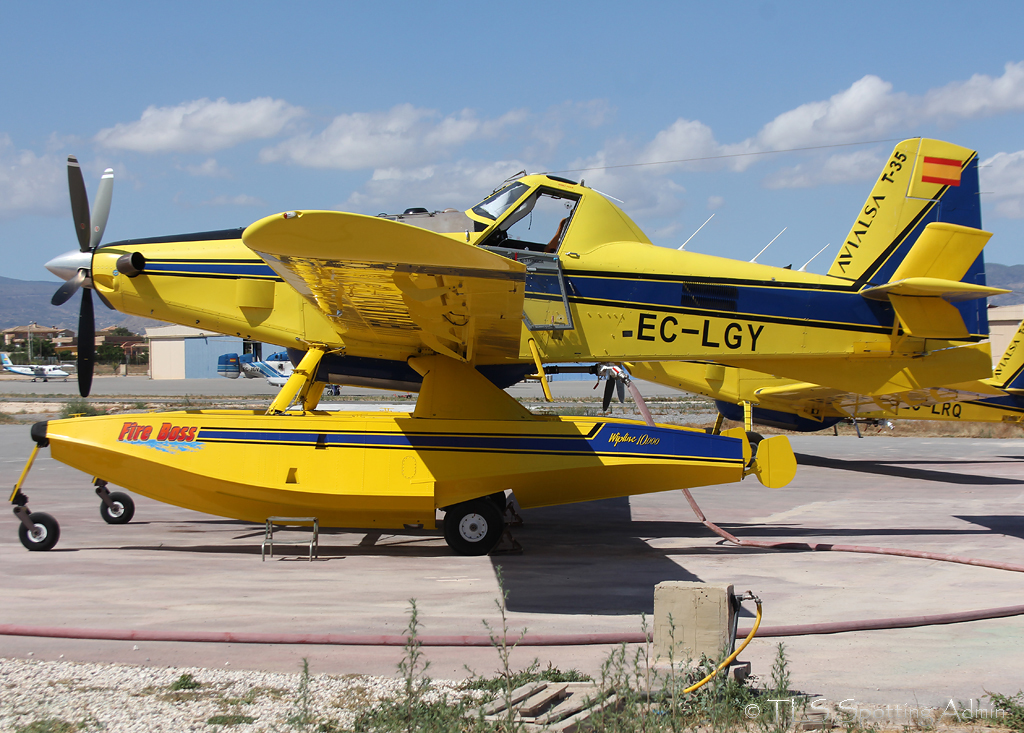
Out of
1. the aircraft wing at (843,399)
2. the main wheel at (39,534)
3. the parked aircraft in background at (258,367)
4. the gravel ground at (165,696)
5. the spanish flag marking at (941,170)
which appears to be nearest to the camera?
the gravel ground at (165,696)

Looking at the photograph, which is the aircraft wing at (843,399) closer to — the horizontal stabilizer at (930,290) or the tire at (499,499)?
the horizontal stabilizer at (930,290)

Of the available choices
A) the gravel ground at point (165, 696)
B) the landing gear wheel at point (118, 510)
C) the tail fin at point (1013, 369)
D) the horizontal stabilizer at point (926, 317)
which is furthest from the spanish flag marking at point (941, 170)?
the landing gear wheel at point (118, 510)

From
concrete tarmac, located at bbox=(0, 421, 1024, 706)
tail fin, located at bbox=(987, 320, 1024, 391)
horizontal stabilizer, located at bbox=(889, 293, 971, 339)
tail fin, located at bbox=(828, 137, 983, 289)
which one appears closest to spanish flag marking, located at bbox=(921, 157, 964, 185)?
tail fin, located at bbox=(828, 137, 983, 289)

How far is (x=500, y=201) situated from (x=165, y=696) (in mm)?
6147

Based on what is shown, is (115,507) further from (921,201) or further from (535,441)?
(921,201)

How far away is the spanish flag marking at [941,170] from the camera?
34.8 feet

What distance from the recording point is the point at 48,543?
7.70m

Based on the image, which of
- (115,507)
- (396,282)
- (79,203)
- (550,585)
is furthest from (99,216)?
(550,585)

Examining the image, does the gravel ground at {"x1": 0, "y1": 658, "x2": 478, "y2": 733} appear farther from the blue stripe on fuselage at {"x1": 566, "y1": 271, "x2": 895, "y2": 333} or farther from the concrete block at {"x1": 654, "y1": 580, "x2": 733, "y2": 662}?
the blue stripe on fuselage at {"x1": 566, "y1": 271, "x2": 895, "y2": 333}

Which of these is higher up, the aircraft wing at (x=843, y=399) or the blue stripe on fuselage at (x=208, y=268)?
the blue stripe on fuselage at (x=208, y=268)

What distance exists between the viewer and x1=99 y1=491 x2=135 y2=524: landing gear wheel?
31.0 ft

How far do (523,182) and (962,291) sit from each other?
17.6ft

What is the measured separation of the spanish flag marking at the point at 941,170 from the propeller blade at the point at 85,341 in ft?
37.9

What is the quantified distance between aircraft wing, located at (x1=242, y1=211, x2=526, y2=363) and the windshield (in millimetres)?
1620
